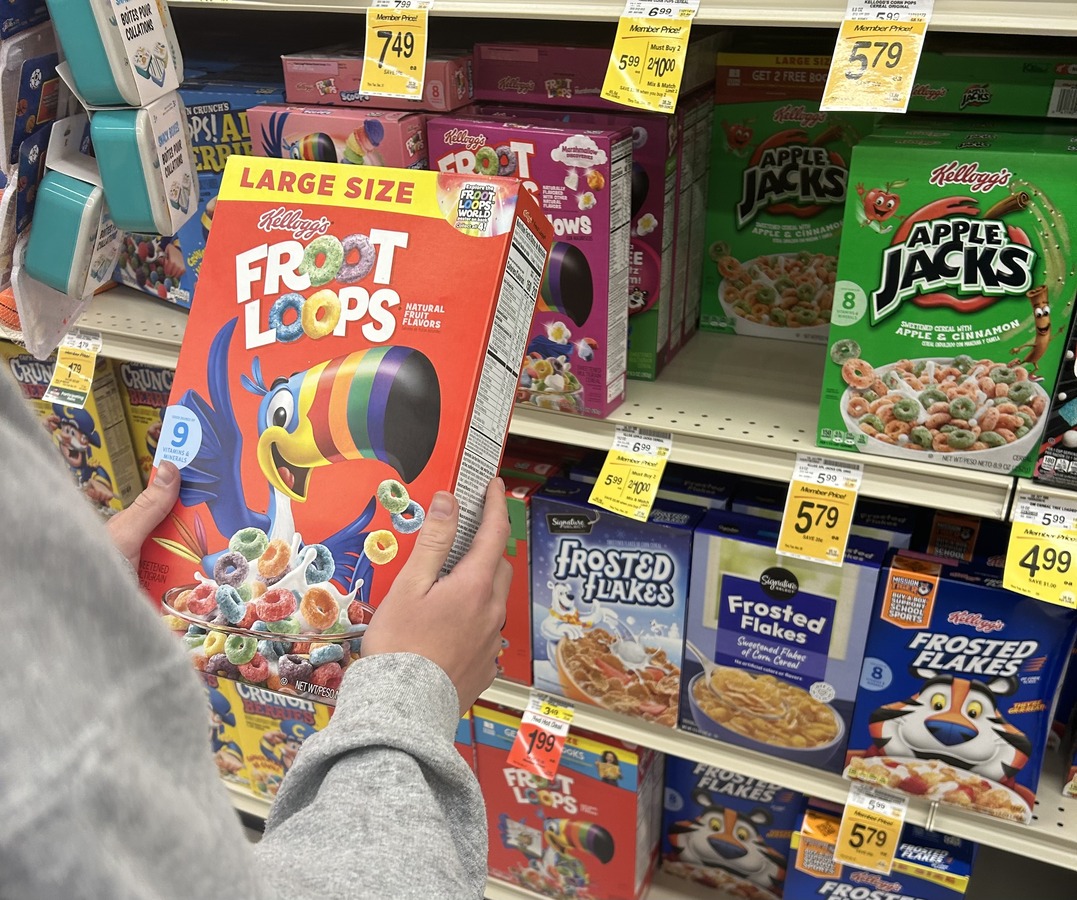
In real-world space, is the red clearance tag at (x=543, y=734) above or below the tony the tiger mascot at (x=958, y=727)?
below

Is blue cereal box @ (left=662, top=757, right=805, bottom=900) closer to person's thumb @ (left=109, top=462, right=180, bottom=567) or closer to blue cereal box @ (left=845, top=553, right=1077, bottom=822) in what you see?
blue cereal box @ (left=845, top=553, right=1077, bottom=822)

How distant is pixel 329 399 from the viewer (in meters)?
0.96

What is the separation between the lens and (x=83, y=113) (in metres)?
1.22

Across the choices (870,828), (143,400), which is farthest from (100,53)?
(870,828)

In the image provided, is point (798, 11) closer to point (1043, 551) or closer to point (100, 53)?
point (1043, 551)

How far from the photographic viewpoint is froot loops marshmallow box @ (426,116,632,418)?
3.79ft

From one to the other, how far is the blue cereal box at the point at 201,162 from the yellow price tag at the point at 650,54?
611mm

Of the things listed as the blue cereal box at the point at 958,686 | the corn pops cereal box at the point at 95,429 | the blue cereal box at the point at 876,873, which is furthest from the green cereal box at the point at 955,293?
the corn pops cereal box at the point at 95,429

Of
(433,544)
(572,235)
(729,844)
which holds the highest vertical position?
(572,235)

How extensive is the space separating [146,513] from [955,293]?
0.93 metres

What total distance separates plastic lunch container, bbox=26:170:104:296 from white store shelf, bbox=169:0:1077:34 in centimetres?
39

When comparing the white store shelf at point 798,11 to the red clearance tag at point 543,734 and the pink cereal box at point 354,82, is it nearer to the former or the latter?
the pink cereal box at point 354,82

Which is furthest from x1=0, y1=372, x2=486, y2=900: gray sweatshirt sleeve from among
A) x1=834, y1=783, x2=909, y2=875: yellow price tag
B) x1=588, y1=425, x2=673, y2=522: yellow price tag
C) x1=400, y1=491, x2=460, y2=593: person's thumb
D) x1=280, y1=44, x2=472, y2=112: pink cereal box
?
x1=834, y1=783, x2=909, y2=875: yellow price tag

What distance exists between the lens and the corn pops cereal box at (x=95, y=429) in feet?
6.02
